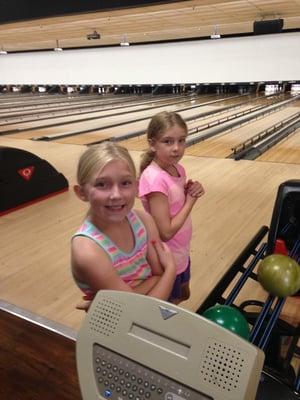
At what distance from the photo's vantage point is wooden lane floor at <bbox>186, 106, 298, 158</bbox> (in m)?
5.09

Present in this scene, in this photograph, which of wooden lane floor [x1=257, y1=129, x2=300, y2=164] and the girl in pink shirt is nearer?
the girl in pink shirt

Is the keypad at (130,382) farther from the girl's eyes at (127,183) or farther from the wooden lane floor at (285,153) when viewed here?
the wooden lane floor at (285,153)

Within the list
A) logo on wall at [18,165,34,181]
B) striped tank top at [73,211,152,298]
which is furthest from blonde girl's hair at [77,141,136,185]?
logo on wall at [18,165,34,181]

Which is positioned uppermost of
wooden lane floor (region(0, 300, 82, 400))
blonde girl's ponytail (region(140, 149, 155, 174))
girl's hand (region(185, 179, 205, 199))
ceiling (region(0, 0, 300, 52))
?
ceiling (region(0, 0, 300, 52))

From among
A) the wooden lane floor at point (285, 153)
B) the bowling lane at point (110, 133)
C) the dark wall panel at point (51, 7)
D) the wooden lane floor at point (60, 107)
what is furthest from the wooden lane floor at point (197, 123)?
the wooden lane floor at point (60, 107)

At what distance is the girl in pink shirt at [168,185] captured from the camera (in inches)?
53.1

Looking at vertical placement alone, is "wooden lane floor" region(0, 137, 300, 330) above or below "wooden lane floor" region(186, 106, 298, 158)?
below

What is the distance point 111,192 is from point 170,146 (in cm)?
49

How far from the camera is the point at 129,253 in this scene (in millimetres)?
1032

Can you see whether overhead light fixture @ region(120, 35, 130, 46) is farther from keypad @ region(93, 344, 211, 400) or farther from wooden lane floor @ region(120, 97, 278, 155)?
keypad @ region(93, 344, 211, 400)

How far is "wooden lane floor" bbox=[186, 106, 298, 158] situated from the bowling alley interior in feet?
0.09

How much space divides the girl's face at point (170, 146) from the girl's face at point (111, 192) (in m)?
0.42

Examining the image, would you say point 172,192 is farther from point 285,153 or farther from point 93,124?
point 93,124

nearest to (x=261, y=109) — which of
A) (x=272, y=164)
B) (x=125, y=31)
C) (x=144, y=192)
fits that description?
(x=125, y=31)
